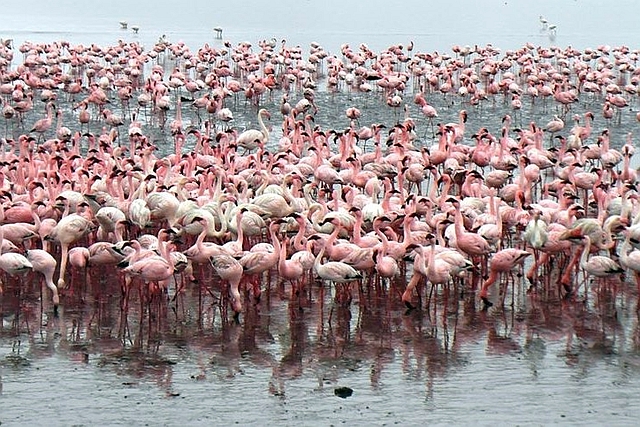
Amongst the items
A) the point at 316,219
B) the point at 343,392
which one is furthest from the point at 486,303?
the point at 343,392

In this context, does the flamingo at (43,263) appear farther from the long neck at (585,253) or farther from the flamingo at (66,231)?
the long neck at (585,253)

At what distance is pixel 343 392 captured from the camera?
28.4 ft

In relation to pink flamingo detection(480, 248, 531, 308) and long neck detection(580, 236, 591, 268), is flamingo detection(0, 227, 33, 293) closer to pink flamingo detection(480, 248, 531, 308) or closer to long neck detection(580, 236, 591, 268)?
pink flamingo detection(480, 248, 531, 308)

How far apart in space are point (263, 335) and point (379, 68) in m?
18.4

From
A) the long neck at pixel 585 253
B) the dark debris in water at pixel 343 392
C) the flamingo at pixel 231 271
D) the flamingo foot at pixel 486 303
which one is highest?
the long neck at pixel 585 253

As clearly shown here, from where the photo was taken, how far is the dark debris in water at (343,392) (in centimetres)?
861

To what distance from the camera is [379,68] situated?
27797 millimetres

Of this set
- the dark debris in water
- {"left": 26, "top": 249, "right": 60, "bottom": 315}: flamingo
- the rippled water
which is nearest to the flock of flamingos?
{"left": 26, "top": 249, "right": 60, "bottom": 315}: flamingo

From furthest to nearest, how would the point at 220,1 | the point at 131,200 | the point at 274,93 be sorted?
the point at 220,1
the point at 274,93
the point at 131,200

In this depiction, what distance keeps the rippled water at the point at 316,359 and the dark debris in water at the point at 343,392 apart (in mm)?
55

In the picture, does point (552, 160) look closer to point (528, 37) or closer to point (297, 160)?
point (297, 160)

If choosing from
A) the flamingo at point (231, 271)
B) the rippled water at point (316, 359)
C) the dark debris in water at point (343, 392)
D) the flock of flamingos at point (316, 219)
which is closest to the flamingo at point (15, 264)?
the flock of flamingos at point (316, 219)

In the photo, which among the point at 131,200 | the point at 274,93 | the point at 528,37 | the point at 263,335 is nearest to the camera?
the point at 263,335

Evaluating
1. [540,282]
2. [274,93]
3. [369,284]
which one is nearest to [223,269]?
[369,284]
